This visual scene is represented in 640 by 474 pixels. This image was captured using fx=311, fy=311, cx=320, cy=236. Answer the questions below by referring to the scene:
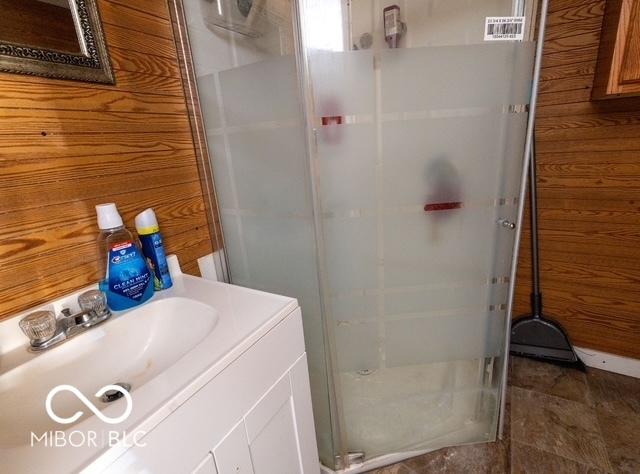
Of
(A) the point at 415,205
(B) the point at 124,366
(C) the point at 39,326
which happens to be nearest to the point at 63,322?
(C) the point at 39,326

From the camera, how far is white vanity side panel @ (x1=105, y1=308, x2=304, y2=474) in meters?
0.45

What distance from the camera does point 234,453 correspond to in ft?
1.99

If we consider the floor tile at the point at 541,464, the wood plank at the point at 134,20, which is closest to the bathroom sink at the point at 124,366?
the wood plank at the point at 134,20

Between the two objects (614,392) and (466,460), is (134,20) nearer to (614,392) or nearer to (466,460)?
(466,460)

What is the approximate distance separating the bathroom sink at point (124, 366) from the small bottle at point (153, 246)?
4 cm

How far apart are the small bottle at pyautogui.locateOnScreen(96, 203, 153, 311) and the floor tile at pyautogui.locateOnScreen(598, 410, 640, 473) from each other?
1.72 meters

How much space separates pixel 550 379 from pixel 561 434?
1.12ft

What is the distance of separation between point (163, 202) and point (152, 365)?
1.58 feet

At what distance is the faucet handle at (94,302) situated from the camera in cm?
71

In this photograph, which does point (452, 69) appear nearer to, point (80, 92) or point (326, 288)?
point (326, 288)

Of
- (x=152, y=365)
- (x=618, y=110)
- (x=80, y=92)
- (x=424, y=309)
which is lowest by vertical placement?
(x=424, y=309)

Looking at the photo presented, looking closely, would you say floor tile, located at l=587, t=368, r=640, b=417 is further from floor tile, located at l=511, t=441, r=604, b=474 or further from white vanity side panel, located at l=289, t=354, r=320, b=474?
white vanity side panel, located at l=289, t=354, r=320, b=474

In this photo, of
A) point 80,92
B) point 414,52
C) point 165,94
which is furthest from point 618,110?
point 80,92

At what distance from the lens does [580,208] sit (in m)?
1.42
